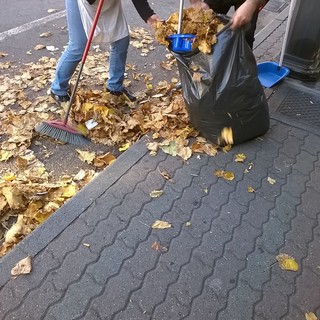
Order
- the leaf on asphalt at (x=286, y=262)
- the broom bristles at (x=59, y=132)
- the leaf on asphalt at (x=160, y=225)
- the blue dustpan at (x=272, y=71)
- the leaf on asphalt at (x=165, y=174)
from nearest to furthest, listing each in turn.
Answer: the leaf on asphalt at (x=286, y=262)
the leaf on asphalt at (x=160, y=225)
the leaf on asphalt at (x=165, y=174)
the broom bristles at (x=59, y=132)
the blue dustpan at (x=272, y=71)

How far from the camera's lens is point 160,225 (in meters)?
2.44

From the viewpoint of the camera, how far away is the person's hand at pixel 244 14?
2506 mm

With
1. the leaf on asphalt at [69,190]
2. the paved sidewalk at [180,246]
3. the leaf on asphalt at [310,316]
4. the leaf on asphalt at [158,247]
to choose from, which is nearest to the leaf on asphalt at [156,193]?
the paved sidewalk at [180,246]

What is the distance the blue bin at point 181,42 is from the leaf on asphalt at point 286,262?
1573 mm

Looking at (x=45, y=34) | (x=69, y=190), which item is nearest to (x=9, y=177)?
(x=69, y=190)

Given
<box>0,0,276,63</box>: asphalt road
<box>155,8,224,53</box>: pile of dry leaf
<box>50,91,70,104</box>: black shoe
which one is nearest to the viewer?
<box>155,8,224,53</box>: pile of dry leaf

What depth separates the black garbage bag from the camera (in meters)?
2.65

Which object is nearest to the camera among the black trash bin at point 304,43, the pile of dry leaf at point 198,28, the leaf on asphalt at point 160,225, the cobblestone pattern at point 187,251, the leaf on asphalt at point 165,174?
the cobblestone pattern at point 187,251

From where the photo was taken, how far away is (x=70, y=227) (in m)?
2.38

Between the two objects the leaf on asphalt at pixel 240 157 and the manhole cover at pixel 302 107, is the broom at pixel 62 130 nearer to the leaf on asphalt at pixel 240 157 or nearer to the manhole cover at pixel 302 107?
the leaf on asphalt at pixel 240 157

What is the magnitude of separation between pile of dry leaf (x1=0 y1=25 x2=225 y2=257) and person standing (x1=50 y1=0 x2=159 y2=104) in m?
0.19

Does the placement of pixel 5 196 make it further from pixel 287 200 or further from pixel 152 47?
pixel 152 47

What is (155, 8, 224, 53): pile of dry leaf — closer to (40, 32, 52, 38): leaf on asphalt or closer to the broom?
the broom

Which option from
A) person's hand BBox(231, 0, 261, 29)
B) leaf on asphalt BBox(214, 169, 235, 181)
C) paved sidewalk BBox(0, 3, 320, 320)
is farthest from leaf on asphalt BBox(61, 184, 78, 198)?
person's hand BBox(231, 0, 261, 29)
